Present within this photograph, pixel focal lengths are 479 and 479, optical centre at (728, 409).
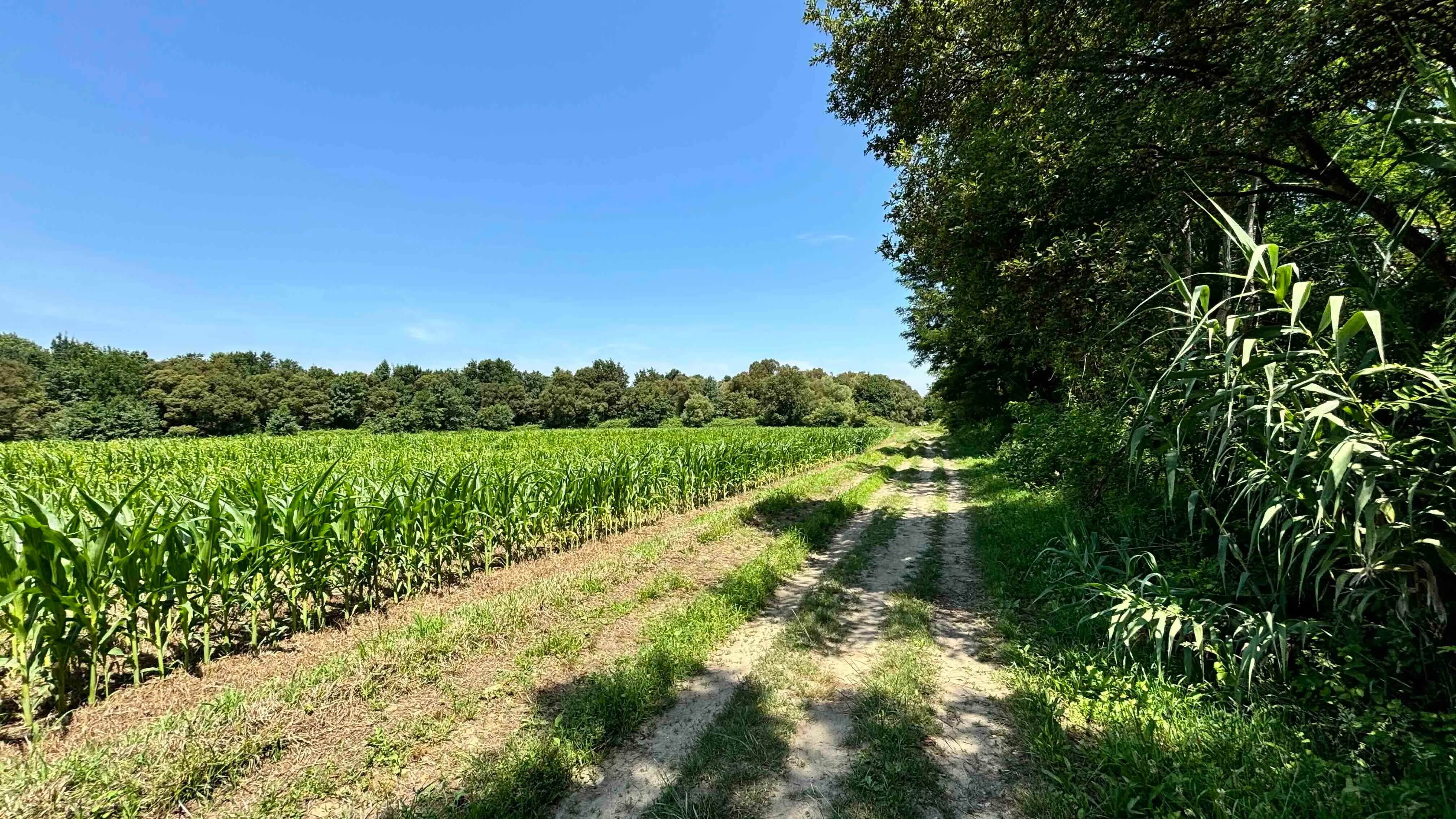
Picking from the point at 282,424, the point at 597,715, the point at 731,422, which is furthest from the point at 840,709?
the point at 282,424

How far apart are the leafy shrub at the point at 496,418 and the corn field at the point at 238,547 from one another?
65054 mm

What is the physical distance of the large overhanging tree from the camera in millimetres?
4059

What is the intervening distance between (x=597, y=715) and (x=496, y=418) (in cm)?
7815

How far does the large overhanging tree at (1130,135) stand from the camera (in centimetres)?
406

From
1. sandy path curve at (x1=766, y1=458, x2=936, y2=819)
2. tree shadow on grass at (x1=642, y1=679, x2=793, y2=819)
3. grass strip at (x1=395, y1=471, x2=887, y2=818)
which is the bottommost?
sandy path curve at (x1=766, y1=458, x2=936, y2=819)

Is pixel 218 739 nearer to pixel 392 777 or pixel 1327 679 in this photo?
pixel 392 777

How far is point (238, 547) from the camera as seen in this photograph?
4.11 meters

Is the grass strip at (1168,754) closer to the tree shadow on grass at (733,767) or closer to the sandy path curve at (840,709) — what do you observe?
the sandy path curve at (840,709)

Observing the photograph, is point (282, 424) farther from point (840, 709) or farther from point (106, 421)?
point (840, 709)

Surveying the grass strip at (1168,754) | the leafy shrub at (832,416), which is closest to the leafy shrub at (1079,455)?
the grass strip at (1168,754)

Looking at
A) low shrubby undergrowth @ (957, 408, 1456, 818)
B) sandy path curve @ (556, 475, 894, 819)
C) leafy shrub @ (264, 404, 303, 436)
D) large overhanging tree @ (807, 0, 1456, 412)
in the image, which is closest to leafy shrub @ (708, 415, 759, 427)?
leafy shrub @ (264, 404, 303, 436)

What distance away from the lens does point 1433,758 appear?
2.33m

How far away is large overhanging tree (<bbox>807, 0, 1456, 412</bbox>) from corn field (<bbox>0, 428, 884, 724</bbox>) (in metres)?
7.59

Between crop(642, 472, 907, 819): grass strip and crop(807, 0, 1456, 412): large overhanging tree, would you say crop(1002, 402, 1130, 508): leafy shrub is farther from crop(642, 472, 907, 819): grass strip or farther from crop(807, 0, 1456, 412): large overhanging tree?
crop(642, 472, 907, 819): grass strip
